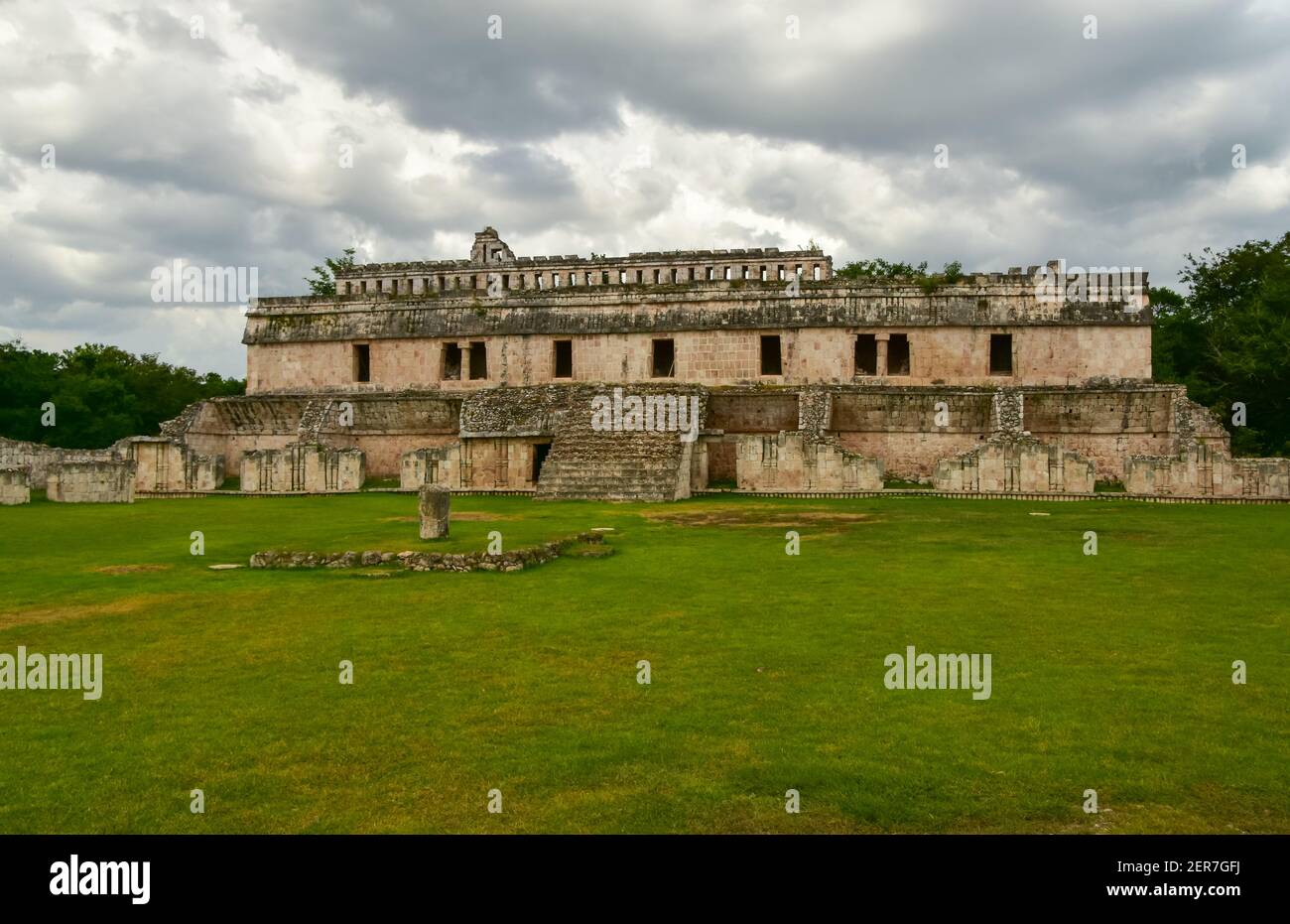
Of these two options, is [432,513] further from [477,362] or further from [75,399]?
[75,399]

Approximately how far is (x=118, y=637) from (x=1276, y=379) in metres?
37.5

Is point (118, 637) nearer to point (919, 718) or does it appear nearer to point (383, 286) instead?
point (919, 718)

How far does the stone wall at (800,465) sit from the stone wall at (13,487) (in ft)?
58.0

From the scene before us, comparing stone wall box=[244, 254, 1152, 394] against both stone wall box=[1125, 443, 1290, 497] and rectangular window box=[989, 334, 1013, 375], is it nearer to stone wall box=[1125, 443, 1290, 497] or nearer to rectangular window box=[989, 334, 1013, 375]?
rectangular window box=[989, 334, 1013, 375]

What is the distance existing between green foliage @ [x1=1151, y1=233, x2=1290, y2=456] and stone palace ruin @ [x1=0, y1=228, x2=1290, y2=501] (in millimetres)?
8621

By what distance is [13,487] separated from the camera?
855 inches

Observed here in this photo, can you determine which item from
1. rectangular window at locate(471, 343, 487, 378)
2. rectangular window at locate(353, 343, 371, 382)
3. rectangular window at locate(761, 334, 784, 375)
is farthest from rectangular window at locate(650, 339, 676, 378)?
rectangular window at locate(353, 343, 371, 382)

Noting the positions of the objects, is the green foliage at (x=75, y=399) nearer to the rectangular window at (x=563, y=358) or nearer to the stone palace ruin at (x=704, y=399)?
the stone palace ruin at (x=704, y=399)

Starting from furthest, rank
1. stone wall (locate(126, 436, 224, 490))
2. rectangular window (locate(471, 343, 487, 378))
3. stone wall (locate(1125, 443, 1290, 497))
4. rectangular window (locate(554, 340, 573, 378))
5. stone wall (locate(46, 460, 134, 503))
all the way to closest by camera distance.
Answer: rectangular window (locate(471, 343, 487, 378)) < rectangular window (locate(554, 340, 573, 378)) < stone wall (locate(126, 436, 224, 490)) < stone wall (locate(46, 460, 134, 503)) < stone wall (locate(1125, 443, 1290, 497))

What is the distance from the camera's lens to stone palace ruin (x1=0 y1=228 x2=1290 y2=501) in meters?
22.6

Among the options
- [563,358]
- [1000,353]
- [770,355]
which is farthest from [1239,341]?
[563,358]

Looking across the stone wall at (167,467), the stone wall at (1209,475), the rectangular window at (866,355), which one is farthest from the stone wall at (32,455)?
the stone wall at (1209,475)

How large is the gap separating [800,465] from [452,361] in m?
15.3

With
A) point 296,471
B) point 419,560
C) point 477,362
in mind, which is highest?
point 477,362
